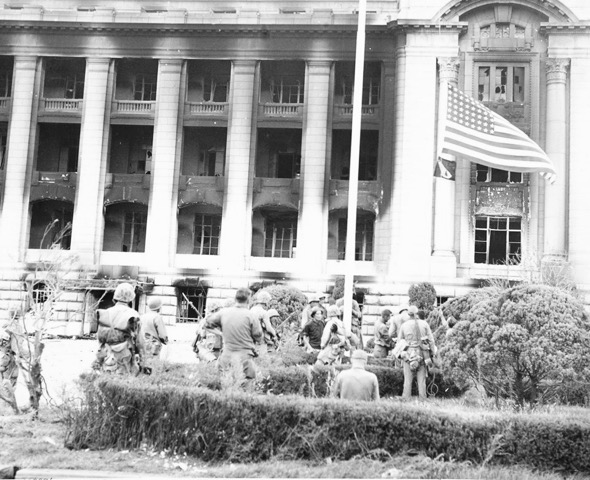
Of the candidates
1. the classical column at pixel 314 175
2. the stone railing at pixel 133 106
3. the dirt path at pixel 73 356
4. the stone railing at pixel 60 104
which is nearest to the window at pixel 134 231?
the stone railing at pixel 133 106

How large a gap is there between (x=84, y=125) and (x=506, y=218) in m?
19.4

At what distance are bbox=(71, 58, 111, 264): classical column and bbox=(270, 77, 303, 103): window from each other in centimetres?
776

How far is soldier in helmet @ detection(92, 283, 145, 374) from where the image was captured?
11.4m

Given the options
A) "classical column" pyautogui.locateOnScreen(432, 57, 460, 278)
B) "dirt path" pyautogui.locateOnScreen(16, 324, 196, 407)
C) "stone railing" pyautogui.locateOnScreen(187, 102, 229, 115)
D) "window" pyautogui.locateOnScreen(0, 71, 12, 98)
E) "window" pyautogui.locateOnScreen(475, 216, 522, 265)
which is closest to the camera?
"dirt path" pyautogui.locateOnScreen(16, 324, 196, 407)

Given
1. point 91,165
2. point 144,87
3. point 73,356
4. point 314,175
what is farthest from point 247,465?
point 144,87

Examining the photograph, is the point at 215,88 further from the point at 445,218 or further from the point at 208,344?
the point at 208,344

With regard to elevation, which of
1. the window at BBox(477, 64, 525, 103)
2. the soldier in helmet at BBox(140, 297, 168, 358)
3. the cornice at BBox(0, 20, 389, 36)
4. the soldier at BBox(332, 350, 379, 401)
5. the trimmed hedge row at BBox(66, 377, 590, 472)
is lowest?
the trimmed hedge row at BBox(66, 377, 590, 472)

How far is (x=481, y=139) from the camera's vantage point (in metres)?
26.1

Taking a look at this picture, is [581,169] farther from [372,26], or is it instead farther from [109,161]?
[109,161]

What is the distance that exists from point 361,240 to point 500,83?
9213 mm

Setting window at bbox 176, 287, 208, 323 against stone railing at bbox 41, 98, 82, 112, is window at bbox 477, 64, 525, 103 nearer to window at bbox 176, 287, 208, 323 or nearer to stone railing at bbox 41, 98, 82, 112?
window at bbox 176, 287, 208, 323

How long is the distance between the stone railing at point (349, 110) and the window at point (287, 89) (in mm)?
2463

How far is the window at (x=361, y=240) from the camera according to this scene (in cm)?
3653

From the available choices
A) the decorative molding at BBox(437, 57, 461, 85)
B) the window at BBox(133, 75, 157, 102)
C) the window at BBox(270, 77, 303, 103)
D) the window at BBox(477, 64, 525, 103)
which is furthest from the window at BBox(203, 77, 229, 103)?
the window at BBox(477, 64, 525, 103)
